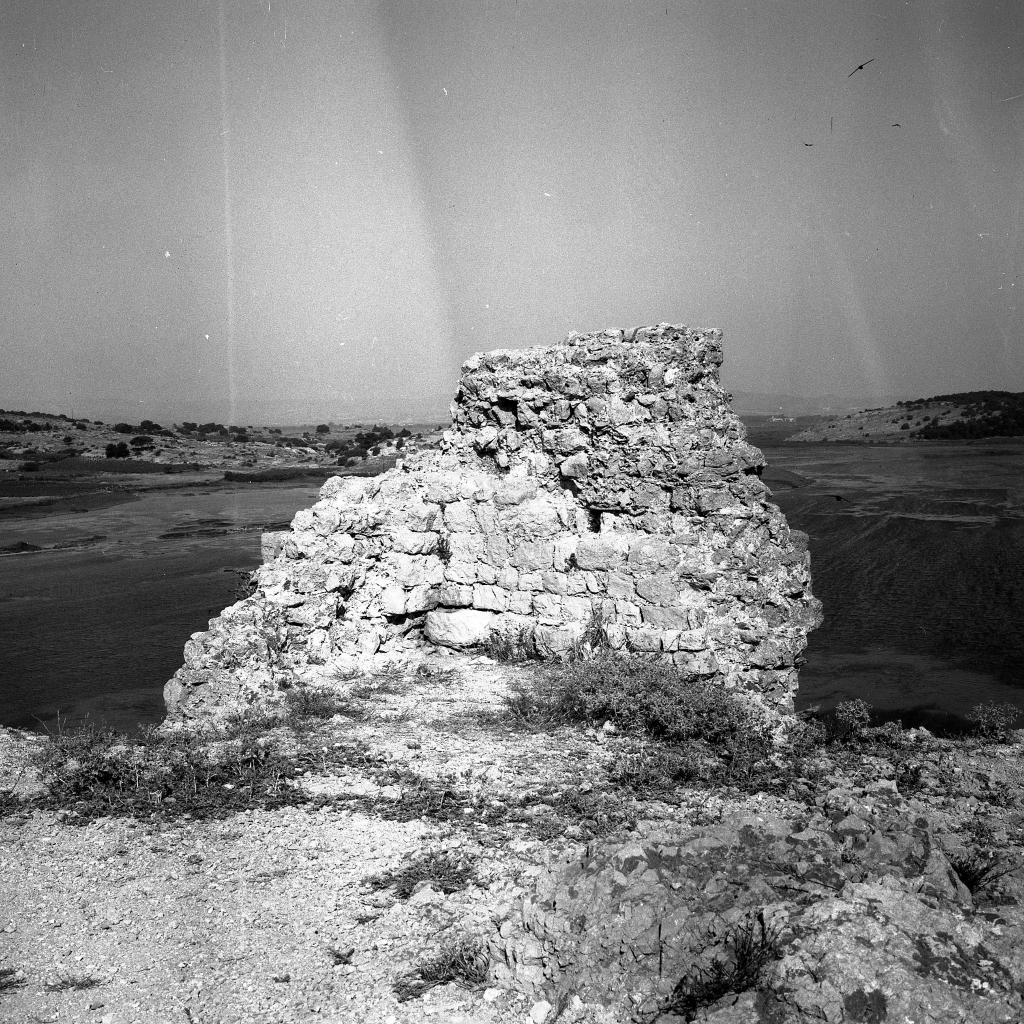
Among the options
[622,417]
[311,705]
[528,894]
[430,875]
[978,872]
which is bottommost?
[430,875]

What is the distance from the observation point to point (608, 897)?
4105 mm

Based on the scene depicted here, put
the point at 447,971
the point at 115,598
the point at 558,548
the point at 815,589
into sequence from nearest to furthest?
the point at 447,971, the point at 558,548, the point at 115,598, the point at 815,589

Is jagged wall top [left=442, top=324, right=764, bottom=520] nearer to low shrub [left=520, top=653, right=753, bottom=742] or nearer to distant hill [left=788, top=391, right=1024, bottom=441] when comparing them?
low shrub [left=520, top=653, right=753, bottom=742]

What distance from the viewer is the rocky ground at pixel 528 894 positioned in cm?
341

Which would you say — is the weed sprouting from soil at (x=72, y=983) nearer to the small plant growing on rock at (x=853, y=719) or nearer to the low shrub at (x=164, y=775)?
the low shrub at (x=164, y=775)

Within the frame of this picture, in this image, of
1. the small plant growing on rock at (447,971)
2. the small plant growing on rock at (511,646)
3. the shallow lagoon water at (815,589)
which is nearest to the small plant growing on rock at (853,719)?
the small plant growing on rock at (511,646)

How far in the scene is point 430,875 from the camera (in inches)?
211

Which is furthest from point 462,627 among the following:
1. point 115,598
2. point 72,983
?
point 115,598

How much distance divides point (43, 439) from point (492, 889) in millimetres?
51826

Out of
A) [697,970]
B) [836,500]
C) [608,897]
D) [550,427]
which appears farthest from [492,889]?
[836,500]

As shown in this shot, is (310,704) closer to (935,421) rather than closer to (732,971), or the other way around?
(732,971)

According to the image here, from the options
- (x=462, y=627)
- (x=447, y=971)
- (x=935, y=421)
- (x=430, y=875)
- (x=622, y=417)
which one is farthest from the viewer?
(x=935, y=421)

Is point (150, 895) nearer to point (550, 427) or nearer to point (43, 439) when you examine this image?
point (550, 427)

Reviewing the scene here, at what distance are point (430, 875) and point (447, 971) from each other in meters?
1.11
